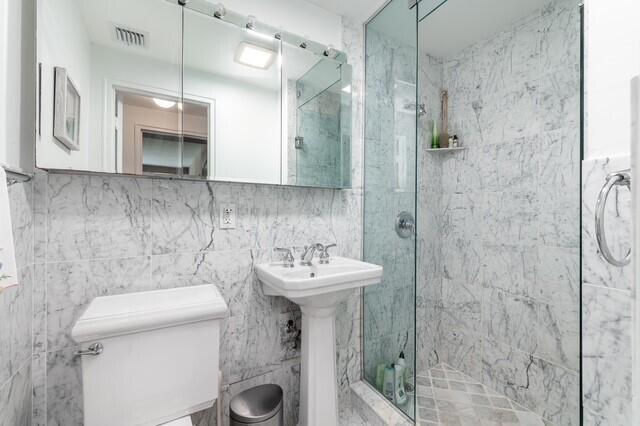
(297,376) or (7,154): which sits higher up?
(7,154)

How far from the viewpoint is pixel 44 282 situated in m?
1.10

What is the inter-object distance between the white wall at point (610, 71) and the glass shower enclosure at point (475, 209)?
695 mm

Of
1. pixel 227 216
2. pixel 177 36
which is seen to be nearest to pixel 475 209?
pixel 227 216

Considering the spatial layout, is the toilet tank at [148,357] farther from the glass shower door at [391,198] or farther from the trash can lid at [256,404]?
the glass shower door at [391,198]

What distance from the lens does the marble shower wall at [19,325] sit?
0.83 meters

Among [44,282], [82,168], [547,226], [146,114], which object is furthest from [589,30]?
[44,282]

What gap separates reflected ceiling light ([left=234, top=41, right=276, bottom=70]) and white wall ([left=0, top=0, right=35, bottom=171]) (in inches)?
30.0

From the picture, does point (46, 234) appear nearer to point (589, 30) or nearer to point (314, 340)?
point (314, 340)

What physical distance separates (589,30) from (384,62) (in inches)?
39.7

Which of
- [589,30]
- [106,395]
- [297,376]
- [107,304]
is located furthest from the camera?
[297,376]

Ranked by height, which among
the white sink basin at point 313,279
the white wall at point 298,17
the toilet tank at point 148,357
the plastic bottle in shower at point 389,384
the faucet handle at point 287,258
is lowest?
the plastic bottle in shower at point 389,384

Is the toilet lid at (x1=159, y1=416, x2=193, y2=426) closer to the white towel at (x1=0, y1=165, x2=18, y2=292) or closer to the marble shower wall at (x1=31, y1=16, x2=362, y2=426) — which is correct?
the marble shower wall at (x1=31, y1=16, x2=362, y2=426)

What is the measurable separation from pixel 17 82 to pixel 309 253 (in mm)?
1324

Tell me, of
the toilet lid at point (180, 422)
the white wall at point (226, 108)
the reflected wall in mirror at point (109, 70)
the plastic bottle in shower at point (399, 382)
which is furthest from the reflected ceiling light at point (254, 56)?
the plastic bottle in shower at point (399, 382)
